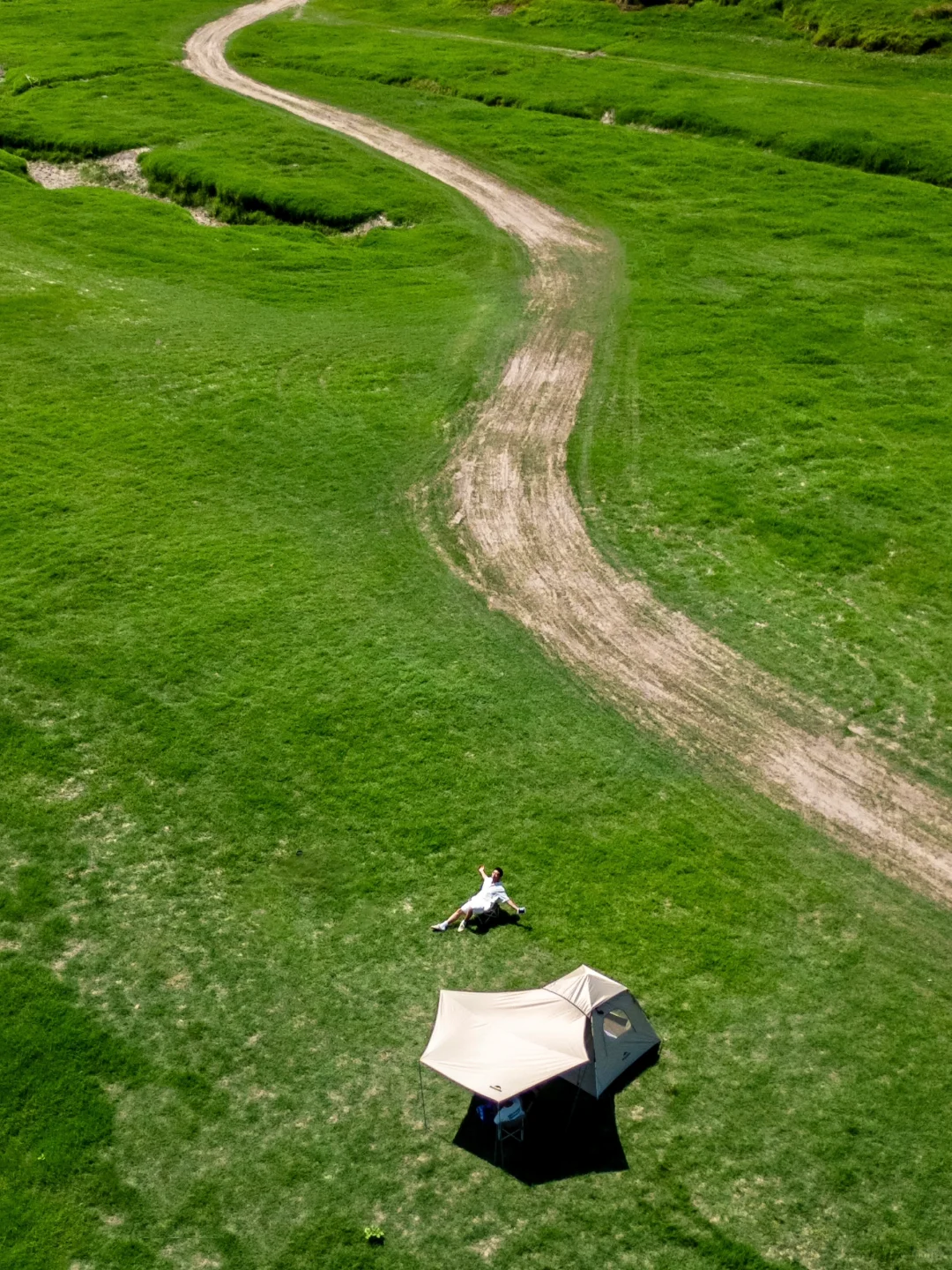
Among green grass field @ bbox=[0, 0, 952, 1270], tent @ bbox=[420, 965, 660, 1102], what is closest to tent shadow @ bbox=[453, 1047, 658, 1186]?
green grass field @ bbox=[0, 0, 952, 1270]

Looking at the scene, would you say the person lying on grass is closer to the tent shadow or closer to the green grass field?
the green grass field

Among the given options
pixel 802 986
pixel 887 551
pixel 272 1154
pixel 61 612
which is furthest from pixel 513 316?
pixel 272 1154

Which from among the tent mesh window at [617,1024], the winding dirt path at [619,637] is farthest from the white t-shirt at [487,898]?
the winding dirt path at [619,637]

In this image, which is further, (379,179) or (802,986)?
(379,179)

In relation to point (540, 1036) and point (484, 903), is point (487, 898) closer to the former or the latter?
point (484, 903)

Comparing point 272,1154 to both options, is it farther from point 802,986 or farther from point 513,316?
point 513,316
